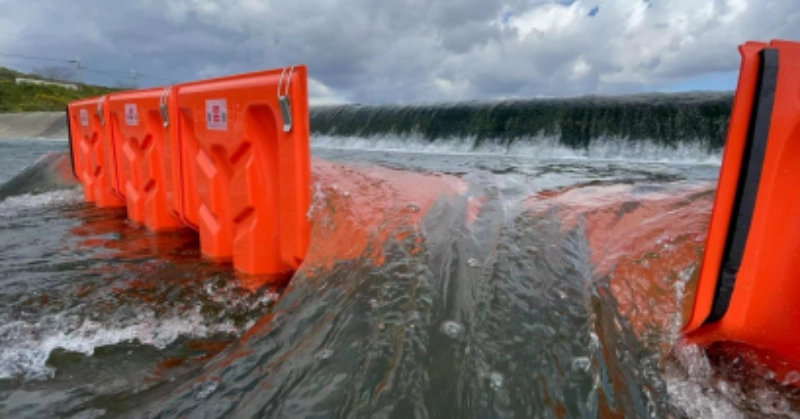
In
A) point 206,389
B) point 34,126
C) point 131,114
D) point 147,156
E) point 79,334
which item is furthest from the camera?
point 34,126

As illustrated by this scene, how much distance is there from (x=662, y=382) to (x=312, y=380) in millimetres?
1098

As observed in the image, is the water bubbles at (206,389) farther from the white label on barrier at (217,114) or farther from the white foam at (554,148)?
the white foam at (554,148)

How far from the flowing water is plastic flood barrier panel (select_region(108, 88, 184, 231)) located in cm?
40

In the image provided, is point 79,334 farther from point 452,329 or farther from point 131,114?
point 131,114

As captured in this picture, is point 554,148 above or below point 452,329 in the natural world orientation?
above

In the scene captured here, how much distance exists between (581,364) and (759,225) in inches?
→ 31.0

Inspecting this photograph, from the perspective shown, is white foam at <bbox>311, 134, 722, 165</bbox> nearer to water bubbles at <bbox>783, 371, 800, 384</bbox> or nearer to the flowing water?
the flowing water

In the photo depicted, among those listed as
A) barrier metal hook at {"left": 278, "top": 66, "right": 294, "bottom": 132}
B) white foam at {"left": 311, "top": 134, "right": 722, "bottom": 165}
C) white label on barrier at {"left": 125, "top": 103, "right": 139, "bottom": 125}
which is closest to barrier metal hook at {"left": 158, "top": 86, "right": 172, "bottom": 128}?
white label on barrier at {"left": 125, "top": 103, "right": 139, "bottom": 125}

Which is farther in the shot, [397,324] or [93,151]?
[93,151]

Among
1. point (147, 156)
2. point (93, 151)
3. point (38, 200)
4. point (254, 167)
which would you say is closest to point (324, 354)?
point (254, 167)

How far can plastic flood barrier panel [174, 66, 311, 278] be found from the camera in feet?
6.93

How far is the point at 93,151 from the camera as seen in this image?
459cm

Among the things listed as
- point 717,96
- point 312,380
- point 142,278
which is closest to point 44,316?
point 142,278

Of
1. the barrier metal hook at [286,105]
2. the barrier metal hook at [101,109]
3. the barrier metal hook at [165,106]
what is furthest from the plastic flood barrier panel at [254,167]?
the barrier metal hook at [101,109]
